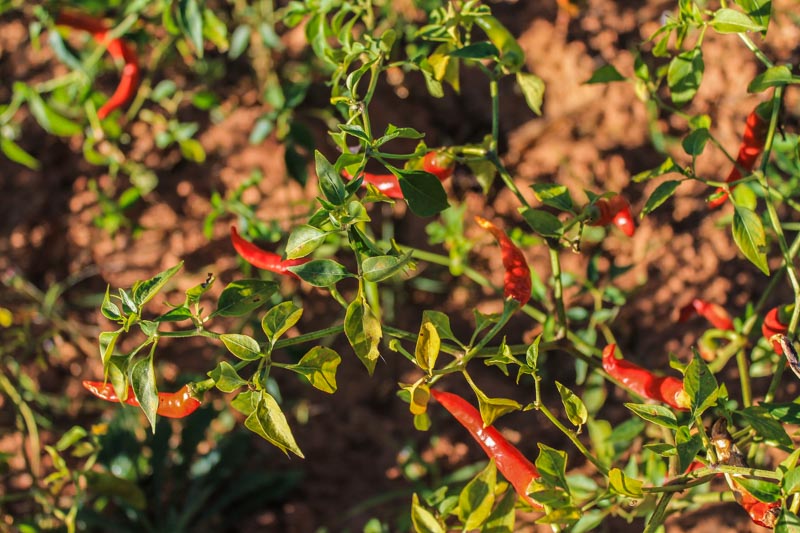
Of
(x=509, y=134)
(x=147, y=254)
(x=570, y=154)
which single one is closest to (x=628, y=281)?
(x=570, y=154)

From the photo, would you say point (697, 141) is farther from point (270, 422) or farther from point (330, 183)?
point (270, 422)

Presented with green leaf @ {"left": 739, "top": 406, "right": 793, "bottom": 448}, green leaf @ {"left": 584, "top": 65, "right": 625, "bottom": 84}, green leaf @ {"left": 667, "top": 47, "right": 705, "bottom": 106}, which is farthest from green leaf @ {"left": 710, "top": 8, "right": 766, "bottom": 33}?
green leaf @ {"left": 739, "top": 406, "right": 793, "bottom": 448}

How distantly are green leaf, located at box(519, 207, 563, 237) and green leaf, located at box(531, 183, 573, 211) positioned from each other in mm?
22

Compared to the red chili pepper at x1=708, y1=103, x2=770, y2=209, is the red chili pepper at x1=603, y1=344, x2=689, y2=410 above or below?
below

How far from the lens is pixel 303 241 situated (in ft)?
3.32

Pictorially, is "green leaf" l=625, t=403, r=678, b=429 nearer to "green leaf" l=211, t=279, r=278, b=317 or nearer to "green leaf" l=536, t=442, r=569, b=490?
"green leaf" l=536, t=442, r=569, b=490

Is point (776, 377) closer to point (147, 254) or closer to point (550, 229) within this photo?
point (550, 229)

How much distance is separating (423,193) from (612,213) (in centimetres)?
45

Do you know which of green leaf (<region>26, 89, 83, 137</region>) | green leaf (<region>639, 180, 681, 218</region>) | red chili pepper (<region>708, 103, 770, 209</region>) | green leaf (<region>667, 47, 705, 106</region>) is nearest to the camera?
green leaf (<region>639, 180, 681, 218</region>)

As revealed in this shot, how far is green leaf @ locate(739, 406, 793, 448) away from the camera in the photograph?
3.51 feet

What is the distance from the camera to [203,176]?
2.41 metres

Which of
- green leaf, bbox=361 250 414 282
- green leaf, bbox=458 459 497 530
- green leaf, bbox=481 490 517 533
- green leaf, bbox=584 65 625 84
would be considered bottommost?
green leaf, bbox=481 490 517 533

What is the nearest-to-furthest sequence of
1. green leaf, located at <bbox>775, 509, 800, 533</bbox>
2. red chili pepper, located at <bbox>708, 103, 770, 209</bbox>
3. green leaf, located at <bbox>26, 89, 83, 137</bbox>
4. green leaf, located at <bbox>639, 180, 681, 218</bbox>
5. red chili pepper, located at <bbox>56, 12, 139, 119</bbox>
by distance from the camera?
green leaf, located at <bbox>775, 509, 800, 533</bbox>, green leaf, located at <bbox>639, 180, 681, 218</bbox>, red chili pepper, located at <bbox>708, 103, 770, 209</bbox>, green leaf, located at <bbox>26, 89, 83, 137</bbox>, red chili pepper, located at <bbox>56, 12, 139, 119</bbox>

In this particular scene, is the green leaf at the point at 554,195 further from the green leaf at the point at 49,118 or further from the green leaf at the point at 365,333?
the green leaf at the point at 49,118
